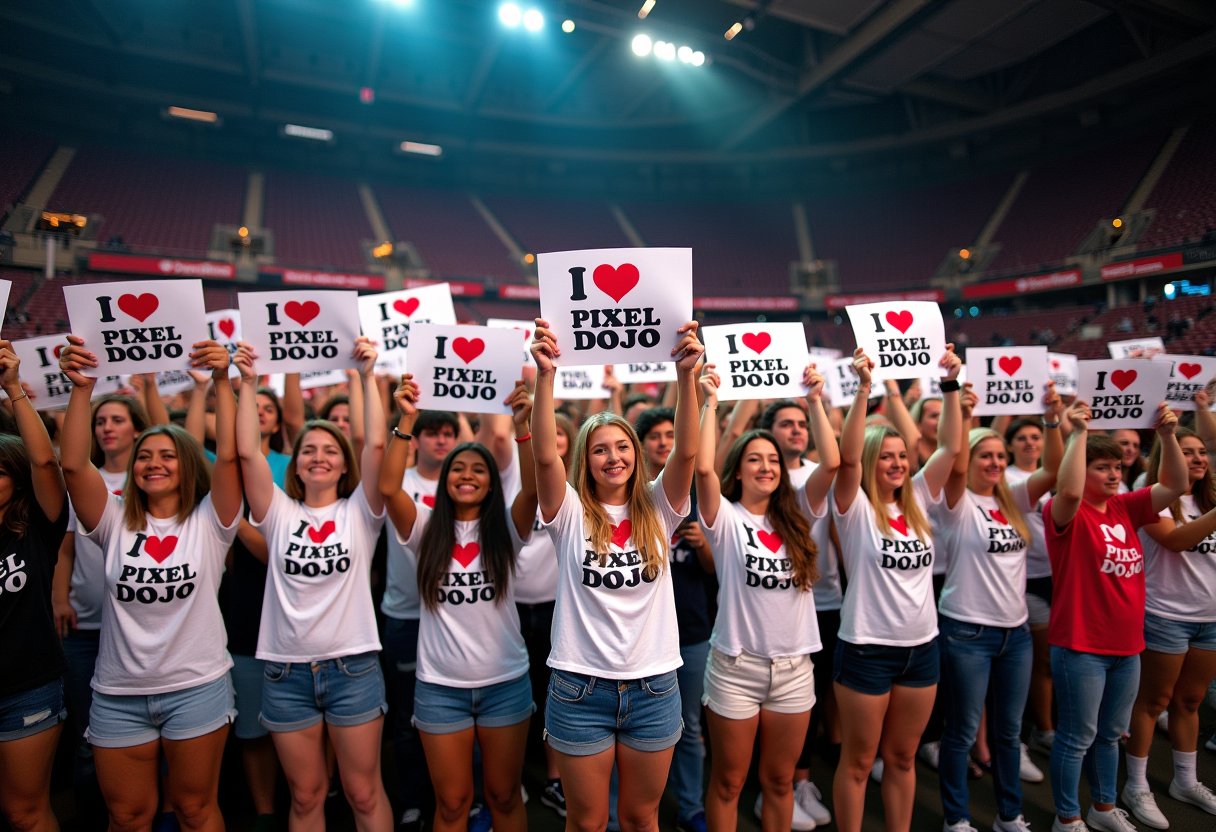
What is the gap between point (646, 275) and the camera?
106 inches

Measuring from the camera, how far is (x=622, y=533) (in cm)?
265

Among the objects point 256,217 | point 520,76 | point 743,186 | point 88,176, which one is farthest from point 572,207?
point 88,176

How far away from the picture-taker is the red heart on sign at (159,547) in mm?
2732

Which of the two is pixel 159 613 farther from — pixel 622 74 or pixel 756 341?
pixel 622 74

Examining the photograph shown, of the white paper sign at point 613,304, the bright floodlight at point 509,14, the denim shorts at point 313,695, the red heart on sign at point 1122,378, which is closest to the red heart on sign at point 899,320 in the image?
the red heart on sign at point 1122,378

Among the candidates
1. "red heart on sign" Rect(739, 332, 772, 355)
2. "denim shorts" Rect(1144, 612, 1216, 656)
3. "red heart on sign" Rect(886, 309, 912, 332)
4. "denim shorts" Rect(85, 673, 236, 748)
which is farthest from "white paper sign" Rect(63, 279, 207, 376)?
"denim shorts" Rect(1144, 612, 1216, 656)

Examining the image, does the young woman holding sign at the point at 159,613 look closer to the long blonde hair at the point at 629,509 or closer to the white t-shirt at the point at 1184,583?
the long blonde hair at the point at 629,509

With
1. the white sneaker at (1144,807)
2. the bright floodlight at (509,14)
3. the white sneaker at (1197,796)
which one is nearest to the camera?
the white sneaker at (1144,807)

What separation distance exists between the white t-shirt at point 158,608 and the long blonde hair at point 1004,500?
3.67 meters

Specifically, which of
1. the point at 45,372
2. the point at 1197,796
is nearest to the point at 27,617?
the point at 45,372

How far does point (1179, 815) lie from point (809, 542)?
8.80 feet

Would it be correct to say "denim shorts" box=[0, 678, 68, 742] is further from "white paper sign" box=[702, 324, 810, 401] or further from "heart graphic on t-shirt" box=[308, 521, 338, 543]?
"white paper sign" box=[702, 324, 810, 401]

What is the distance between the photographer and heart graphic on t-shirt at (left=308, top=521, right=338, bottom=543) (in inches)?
113

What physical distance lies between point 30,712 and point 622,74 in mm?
26683
